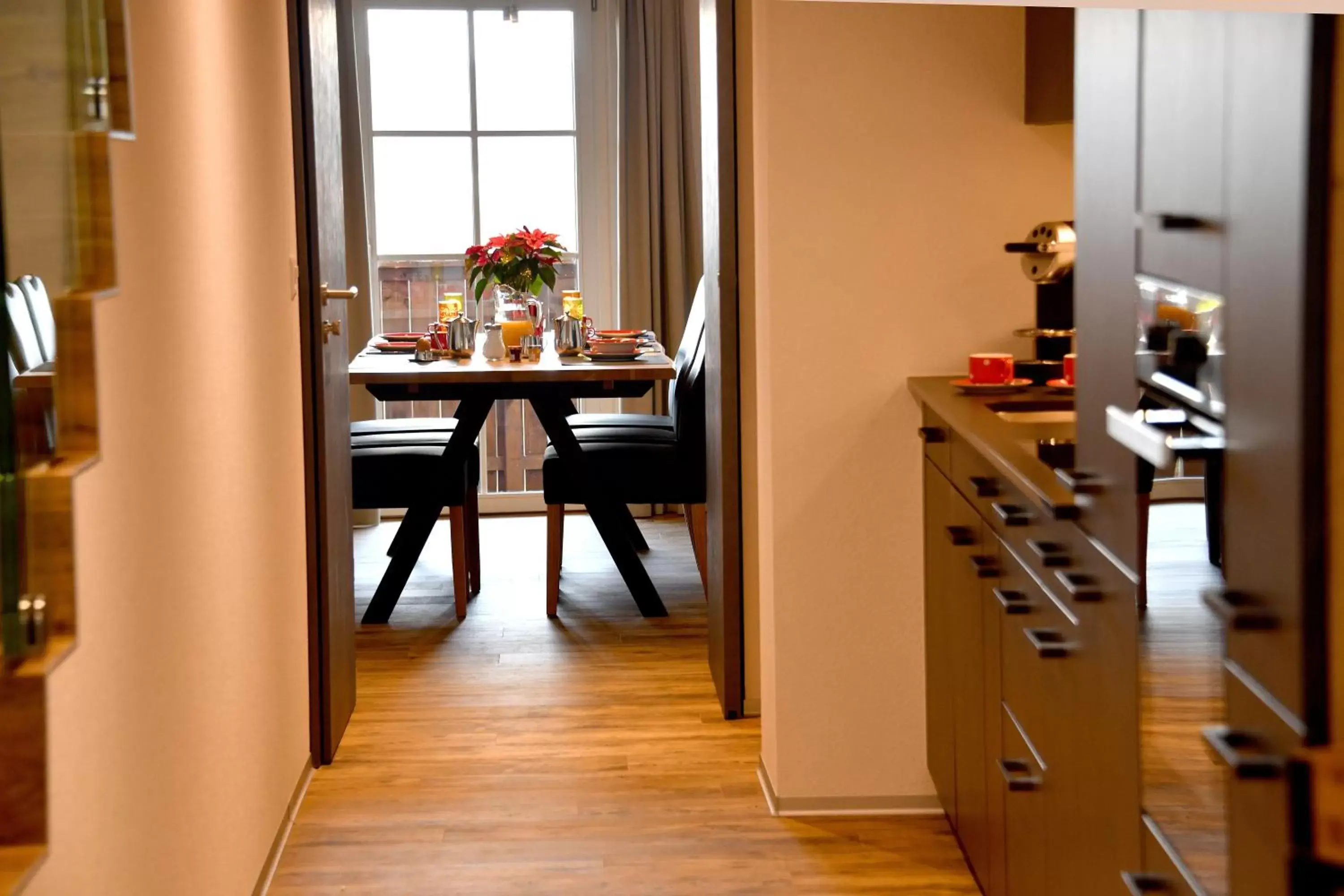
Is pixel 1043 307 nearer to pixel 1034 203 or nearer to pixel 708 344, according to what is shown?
pixel 1034 203

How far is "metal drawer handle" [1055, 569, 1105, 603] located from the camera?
1.79 m

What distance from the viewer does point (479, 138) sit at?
623 centimetres

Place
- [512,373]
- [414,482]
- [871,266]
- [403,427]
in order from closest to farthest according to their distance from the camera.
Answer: [871,266] < [512,373] < [414,482] < [403,427]

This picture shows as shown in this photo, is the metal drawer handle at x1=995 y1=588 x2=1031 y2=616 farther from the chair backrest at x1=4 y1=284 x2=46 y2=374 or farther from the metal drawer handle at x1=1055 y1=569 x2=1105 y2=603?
the chair backrest at x1=4 y1=284 x2=46 y2=374

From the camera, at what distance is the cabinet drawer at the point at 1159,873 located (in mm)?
1476

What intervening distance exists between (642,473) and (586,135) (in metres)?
2.08

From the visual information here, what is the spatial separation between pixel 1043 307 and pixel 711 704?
146 centimetres

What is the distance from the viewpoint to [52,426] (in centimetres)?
160

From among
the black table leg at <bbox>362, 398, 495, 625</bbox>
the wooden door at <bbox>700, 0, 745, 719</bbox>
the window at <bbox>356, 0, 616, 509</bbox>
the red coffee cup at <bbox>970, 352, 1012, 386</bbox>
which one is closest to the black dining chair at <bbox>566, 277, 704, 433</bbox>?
the black table leg at <bbox>362, 398, 495, 625</bbox>

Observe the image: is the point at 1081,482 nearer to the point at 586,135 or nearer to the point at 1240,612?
the point at 1240,612

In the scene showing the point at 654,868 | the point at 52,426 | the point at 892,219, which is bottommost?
the point at 654,868

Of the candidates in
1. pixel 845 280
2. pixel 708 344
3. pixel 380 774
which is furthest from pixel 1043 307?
pixel 380 774

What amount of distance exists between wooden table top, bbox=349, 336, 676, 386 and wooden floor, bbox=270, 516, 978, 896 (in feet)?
2.53

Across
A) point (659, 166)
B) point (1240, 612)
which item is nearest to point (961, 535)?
point (1240, 612)
